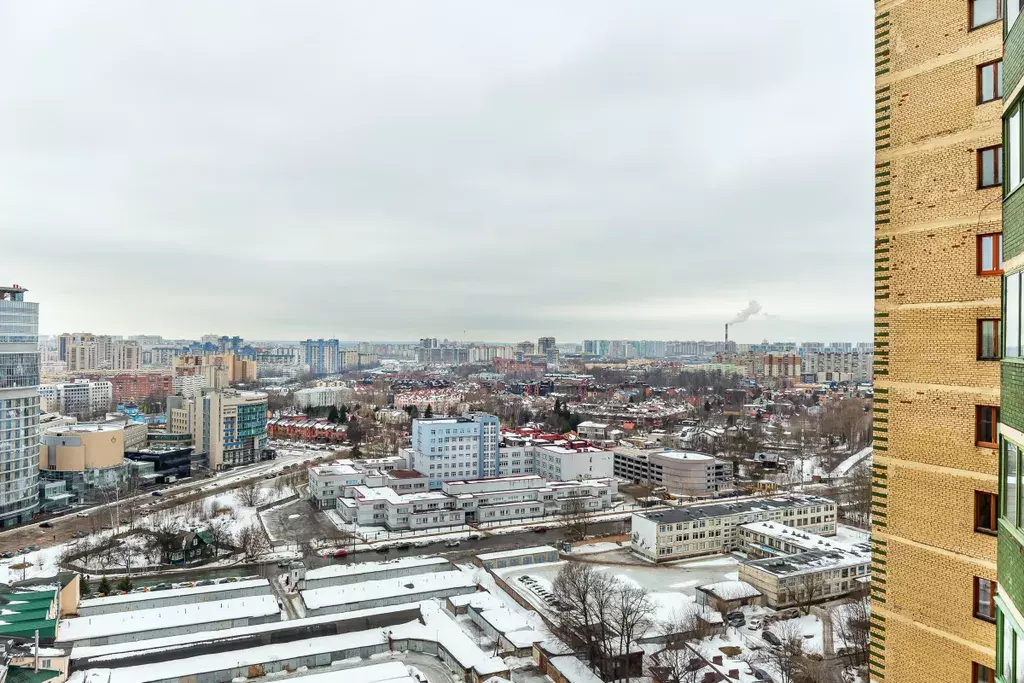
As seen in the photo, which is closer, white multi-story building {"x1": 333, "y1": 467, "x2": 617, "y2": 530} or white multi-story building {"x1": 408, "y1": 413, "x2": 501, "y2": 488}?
white multi-story building {"x1": 333, "y1": 467, "x2": 617, "y2": 530}

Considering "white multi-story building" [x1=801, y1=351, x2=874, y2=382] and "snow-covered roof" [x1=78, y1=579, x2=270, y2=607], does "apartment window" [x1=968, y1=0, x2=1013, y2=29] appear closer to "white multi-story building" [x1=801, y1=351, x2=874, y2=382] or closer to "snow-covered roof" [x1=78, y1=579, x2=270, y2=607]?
"snow-covered roof" [x1=78, y1=579, x2=270, y2=607]


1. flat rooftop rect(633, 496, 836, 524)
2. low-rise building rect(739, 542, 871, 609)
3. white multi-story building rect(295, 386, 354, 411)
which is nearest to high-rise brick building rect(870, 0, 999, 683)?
low-rise building rect(739, 542, 871, 609)

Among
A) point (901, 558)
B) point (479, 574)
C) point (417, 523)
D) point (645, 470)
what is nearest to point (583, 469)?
point (645, 470)

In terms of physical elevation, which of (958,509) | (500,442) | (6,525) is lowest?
(6,525)

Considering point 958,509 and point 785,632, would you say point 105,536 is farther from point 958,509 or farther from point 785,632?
point 958,509

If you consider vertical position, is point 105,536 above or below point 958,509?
below

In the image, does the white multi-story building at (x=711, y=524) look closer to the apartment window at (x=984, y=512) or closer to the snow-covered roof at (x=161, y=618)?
the snow-covered roof at (x=161, y=618)

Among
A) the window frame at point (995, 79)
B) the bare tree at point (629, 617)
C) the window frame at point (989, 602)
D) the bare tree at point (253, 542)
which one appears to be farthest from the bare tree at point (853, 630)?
the bare tree at point (253, 542)
